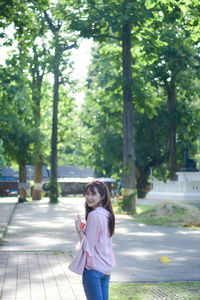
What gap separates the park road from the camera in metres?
8.73

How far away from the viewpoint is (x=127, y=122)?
2502 cm

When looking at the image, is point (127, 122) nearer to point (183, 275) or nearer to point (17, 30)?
point (17, 30)

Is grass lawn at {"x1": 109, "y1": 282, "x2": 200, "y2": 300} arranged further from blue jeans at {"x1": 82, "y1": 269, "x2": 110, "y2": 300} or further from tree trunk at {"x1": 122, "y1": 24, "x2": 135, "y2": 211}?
tree trunk at {"x1": 122, "y1": 24, "x2": 135, "y2": 211}

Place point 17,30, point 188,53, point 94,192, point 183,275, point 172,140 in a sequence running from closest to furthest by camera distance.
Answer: point 94,192
point 183,275
point 17,30
point 188,53
point 172,140

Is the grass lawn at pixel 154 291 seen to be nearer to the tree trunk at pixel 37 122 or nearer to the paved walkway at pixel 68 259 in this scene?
the paved walkway at pixel 68 259

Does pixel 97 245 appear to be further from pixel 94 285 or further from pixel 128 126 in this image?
pixel 128 126

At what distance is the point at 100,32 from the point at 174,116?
12.9m

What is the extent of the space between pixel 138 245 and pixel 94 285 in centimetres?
816

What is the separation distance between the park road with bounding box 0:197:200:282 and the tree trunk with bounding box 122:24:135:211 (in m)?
5.05

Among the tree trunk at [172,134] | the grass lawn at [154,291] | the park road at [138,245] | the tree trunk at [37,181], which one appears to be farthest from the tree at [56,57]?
the grass lawn at [154,291]

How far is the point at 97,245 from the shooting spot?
4785 millimetres

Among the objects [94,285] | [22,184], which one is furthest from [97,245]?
[22,184]

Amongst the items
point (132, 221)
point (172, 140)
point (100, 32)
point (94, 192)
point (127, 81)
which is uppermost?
point (100, 32)

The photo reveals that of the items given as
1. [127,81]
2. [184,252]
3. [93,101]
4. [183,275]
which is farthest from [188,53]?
[183,275]
